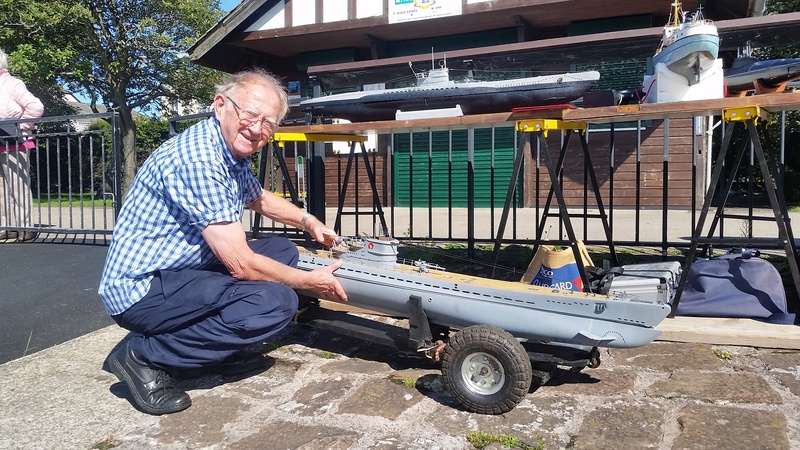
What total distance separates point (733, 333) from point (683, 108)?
4.47 ft

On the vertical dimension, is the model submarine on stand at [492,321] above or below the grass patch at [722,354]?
above

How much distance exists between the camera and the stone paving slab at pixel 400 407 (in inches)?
92.1

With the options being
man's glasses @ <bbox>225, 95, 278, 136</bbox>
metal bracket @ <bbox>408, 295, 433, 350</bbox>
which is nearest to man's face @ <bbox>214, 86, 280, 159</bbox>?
man's glasses @ <bbox>225, 95, 278, 136</bbox>

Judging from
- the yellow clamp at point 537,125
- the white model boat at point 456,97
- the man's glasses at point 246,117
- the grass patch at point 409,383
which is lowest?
the grass patch at point 409,383

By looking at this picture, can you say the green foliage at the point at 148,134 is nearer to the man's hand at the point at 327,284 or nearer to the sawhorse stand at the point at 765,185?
the man's hand at the point at 327,284

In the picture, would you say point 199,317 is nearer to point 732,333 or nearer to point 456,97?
point 456,97

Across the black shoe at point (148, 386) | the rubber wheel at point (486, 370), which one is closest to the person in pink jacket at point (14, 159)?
the black shoe at point (148, 386)

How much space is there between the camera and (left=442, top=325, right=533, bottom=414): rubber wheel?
244 centimetres

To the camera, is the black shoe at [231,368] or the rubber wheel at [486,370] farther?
the black shoe at [231,368]

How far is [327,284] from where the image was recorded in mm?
2867

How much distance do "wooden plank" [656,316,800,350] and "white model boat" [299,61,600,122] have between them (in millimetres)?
1743

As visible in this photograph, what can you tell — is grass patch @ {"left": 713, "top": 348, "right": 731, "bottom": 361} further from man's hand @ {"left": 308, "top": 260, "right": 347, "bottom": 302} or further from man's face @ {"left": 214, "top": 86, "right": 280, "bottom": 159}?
man's face @ {"left": 214, "top": 86, "right": 280, "bottom": 159}

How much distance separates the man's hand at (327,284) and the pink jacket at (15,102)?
558 centimetres

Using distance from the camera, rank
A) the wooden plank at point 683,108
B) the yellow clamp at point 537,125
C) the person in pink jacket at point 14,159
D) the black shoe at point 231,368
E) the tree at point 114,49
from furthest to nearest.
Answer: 1. the tree at point 114,49
2. the person in pink jacket at point 14,159
3. the yellow clamp at point 537,125
4. the wooden plank at point 683,108
5. the black shoe at point 231,368
